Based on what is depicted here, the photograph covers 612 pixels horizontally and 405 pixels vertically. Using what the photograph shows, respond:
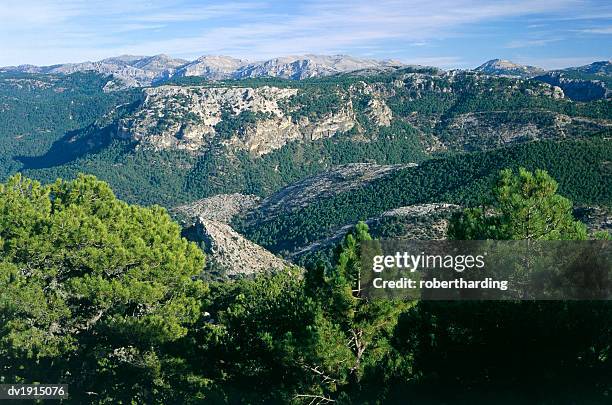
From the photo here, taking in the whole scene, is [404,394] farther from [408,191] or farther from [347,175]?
[347,175]

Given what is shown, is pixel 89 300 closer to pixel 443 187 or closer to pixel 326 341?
pixel 326 341

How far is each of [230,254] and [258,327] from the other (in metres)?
68.7

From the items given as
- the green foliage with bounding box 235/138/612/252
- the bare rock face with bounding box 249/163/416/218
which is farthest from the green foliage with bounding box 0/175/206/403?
the bare rock face with bounding box 249/163/416/218

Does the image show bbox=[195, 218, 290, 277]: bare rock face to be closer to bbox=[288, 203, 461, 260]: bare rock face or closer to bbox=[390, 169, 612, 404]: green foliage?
bbox=[288, 203, 461, 260]: bare rock face

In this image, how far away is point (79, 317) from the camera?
894 inches

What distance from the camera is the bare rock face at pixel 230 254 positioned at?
86562 millimetres

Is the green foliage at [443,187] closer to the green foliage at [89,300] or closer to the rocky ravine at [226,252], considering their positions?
the rocky ravine at [226,252]

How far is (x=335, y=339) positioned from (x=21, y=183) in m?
16.5

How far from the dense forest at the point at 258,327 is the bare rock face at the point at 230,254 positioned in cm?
5980

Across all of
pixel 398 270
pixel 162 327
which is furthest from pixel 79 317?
pixel 398 270

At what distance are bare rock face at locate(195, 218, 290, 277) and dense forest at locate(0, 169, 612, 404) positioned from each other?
59801 millimetres

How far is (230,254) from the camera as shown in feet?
297

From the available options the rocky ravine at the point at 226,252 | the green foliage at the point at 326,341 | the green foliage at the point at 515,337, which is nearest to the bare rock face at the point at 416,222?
the rocky ravine at the point at 226,252

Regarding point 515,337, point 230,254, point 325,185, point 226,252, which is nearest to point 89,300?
point 515,337
